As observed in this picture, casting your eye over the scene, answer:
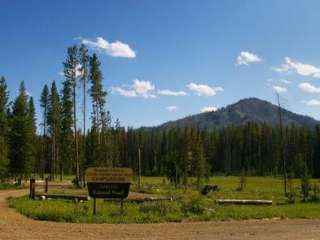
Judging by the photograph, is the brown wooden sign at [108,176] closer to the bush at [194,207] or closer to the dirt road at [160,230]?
the bush at [194,207]

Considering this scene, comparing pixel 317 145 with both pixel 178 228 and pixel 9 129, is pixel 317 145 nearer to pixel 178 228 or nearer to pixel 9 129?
pixel 9 129

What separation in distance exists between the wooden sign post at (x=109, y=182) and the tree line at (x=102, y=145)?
23362mm

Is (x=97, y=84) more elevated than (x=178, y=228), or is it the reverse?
(x=97, y=84)

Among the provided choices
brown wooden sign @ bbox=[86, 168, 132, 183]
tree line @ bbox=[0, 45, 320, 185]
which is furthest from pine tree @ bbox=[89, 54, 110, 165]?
brown wooden sign @ bbox=[86, 168, 132, 183]

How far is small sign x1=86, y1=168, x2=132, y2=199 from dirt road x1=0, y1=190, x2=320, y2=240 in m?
3.69

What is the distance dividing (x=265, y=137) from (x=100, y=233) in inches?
5359

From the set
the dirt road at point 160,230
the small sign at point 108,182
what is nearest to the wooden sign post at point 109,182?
the small sign at point 108,182

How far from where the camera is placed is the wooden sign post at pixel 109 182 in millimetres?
22078

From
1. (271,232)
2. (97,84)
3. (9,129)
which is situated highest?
(97,84)

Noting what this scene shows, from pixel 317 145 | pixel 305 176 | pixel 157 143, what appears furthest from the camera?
pixel 157 143

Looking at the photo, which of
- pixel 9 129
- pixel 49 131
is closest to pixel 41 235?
pixel 9 129

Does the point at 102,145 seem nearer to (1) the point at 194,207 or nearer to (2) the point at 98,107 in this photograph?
(2) the point at 98,107

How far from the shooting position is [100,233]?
15555mm

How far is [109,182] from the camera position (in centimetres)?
2222
